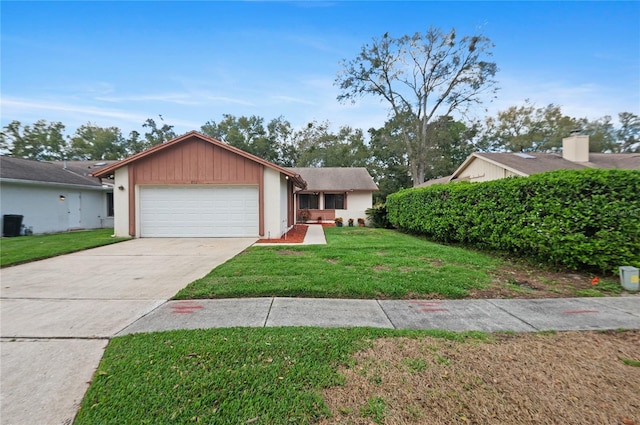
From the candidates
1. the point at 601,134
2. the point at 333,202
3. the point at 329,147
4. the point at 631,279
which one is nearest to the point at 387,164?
the point at 329,147

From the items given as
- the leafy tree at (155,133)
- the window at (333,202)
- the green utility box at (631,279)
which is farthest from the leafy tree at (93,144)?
the green utility box at (631,279)

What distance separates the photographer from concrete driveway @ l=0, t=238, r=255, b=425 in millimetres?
2163

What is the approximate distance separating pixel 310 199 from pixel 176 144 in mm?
11535

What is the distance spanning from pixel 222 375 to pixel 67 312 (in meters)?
3.03

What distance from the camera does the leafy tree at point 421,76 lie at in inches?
→ 941

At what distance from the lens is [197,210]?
11.4 meters

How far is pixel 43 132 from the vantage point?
36.1 meters

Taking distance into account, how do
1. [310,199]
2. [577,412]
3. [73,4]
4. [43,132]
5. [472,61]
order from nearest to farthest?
1. [577,412]
2. [73,4]
3. [310,199]
4. [472,61]
5. [43,132]

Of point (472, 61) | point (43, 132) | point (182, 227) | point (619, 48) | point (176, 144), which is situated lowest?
point (182, 227)

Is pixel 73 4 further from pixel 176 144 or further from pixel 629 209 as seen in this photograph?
pixel 629 209

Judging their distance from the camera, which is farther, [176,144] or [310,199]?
→ [310,199]

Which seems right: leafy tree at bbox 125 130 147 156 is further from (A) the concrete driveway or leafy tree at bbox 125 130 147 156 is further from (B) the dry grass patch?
(B) the dry grass patch

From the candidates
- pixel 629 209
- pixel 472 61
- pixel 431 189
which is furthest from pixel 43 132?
pixel 629 209

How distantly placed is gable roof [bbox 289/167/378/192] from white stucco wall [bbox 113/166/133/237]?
37.9ft
